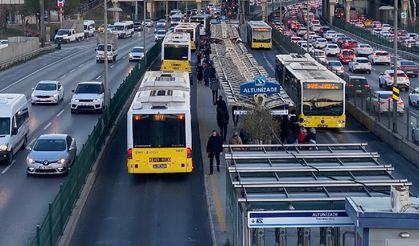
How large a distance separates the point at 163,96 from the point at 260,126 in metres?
3.23

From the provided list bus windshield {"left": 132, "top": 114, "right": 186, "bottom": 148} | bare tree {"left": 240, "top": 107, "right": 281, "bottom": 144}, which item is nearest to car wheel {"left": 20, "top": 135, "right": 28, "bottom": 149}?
bus windshield {"left": 132, "top": 114, "right": 186, "bottom": 148}

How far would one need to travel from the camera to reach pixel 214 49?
60.2 meters

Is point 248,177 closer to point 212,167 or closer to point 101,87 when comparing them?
point 212,167

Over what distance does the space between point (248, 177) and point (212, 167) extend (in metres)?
14.0

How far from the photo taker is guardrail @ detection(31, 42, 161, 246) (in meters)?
19.8

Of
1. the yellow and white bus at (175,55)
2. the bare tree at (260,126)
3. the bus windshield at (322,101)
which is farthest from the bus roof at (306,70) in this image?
the yellow and white bus at (175,55)

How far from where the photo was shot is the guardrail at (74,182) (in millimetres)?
19834

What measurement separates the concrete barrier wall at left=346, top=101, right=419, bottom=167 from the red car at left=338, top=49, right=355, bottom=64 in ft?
103

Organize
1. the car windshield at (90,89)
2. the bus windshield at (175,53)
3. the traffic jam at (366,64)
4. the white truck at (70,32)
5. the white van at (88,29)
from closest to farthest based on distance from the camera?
the car windshield at (90,89) < the traffic jam at (366,64) < the bus windshield at (175,53) < the white truck at (70,32) < the white van at (88,29)

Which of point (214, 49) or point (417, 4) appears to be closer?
point (214, 49)

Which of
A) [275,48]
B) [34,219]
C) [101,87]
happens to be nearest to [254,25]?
[275,48]

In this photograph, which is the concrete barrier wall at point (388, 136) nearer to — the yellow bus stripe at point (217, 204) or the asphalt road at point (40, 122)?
the yellow bus stripe at point (217, 204)

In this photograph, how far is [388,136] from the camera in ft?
123

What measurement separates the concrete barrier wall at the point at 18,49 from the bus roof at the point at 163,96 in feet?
123
